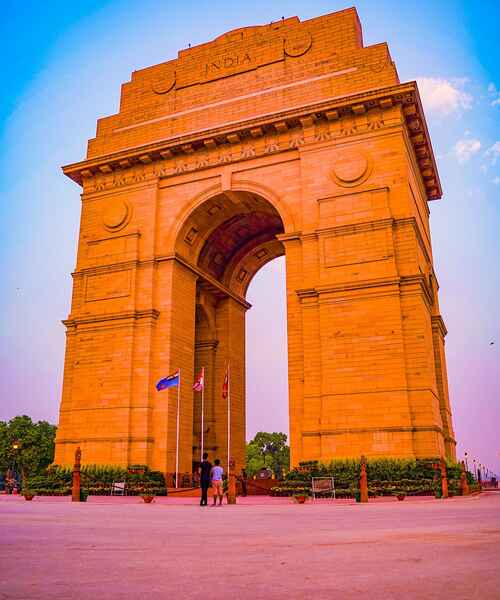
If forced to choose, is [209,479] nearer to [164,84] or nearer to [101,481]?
[101,481]

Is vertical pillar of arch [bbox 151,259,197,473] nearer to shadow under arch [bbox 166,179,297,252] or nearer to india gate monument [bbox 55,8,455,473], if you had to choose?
india gate monument [bbox 55,8,455,473]

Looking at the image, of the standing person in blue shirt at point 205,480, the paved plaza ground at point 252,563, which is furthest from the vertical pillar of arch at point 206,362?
the paved plaza ground at point 252,563

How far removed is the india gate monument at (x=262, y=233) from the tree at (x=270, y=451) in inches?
2856

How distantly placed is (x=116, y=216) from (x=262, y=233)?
879 centimetres

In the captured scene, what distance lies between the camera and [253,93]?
2961cm

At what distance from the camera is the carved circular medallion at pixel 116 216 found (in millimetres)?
30047

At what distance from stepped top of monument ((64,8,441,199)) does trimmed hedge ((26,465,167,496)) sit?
15513mm

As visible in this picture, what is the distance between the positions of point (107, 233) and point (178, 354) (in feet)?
24.9

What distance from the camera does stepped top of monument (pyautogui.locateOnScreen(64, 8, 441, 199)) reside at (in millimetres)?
26906

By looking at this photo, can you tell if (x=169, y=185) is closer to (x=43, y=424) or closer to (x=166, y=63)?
(x=166, y=63)

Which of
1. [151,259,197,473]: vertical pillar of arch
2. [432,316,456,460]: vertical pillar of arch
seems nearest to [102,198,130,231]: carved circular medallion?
[151,259,197,473]: vertical pillar of arch

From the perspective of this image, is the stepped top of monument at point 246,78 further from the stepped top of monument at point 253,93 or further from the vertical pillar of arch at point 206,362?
the vertical pillar of arch at point 206,362

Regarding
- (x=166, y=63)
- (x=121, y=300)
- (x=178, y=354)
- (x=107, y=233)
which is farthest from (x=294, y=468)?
(x=166, y=63)

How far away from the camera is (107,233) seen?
99.4 feet
